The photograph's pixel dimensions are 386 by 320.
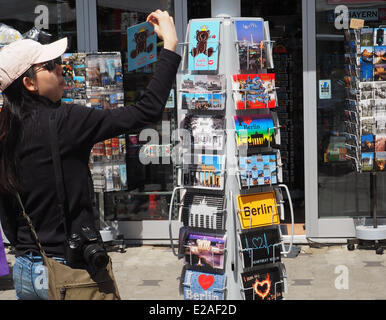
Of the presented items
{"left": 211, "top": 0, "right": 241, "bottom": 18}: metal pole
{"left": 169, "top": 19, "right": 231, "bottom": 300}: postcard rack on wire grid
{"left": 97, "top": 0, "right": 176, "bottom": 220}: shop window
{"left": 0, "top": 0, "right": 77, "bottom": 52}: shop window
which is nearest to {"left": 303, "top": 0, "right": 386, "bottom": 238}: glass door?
{"left": 97, "top": 0, "right": 176, "bottom": 220}: shop window

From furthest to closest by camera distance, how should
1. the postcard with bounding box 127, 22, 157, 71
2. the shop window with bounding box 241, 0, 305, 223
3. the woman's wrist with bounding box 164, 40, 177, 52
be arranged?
the shop window with bounding box 241, 0, 305, 223 < the postcard with bounding box 127, 22, 157, 71 < the woman's wrist with bounding box 164, 40, 177, 52

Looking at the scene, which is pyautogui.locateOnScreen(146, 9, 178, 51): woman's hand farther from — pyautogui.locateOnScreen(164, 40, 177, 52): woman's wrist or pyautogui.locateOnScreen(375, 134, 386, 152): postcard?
pyautogui.locateOnScreen(375, 134, 386, 152): postcard

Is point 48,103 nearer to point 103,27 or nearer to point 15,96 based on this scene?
point 15,96

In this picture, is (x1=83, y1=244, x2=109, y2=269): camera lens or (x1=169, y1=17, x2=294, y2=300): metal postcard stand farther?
(x1=169, y1=17, x2=294, y2=300): metal postcard stand

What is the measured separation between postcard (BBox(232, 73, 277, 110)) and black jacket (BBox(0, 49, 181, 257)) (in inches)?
69.7

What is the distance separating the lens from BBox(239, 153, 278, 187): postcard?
14.1 ft

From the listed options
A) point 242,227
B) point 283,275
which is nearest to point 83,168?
point 242,227

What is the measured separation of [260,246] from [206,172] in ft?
1.98

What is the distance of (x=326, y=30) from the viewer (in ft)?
23.9

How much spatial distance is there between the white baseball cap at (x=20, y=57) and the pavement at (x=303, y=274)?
3463 millimetres

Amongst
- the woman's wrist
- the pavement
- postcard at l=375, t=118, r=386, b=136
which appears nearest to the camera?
the woman's wrist

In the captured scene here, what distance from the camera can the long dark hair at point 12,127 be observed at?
2512 mm

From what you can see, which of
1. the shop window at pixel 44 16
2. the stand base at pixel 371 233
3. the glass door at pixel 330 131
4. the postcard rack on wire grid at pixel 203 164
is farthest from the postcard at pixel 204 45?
the shop window at pixel 44 16

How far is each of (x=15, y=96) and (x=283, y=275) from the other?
256 centimetres
